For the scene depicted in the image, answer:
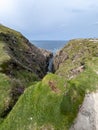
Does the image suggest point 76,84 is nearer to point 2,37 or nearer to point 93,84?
point 93,84

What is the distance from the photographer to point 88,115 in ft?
90.9

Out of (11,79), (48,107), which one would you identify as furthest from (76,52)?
(48,107)

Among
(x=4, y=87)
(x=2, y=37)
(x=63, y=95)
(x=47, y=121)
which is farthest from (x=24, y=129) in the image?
(x=2, y=37)

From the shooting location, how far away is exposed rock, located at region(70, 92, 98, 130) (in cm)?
2692

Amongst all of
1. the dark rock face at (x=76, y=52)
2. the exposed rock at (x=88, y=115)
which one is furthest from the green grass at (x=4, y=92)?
the dark rock face at (x=76, y=52)

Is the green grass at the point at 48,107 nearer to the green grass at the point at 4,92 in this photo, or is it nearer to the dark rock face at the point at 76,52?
the green grass at the point at 4,92

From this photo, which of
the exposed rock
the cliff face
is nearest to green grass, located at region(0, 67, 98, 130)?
the exposed rock

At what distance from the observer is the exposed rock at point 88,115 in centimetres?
2692

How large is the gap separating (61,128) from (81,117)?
85.5 inches

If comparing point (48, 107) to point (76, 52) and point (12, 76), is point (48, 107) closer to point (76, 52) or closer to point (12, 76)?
point (12, 76)

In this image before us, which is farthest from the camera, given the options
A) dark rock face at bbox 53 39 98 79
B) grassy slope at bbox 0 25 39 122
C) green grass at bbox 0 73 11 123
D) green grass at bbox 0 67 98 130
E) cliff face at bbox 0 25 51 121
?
dark rock face at bbox 53 39 98 79

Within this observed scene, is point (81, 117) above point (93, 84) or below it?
below

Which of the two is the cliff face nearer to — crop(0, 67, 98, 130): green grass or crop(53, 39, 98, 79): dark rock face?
crop(0, 67, 98, 130): green grass

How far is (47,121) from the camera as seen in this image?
26.2 m
